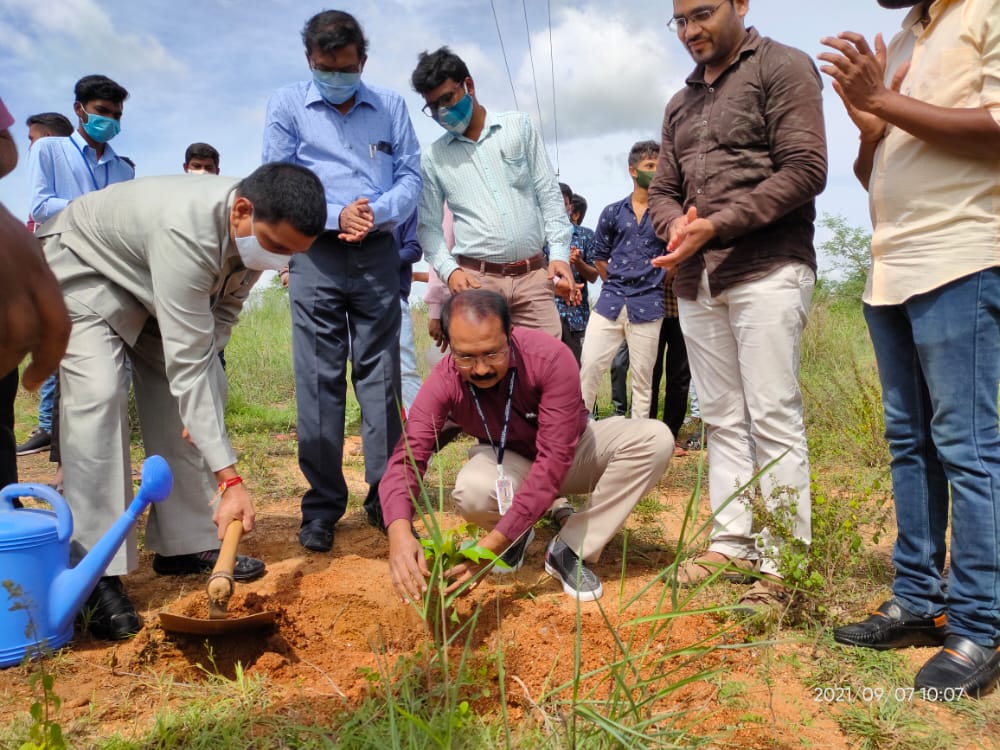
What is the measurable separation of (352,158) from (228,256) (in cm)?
104

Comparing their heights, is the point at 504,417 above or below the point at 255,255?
below

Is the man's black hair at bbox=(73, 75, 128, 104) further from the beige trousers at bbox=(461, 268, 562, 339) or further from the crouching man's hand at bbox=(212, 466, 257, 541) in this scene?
the crouching man's hand at bbox=(212, 466, 257, 541)

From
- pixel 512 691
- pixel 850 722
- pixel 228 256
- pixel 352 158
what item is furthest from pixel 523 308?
pixel 850 722

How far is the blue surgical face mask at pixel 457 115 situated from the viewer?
3.74 meters

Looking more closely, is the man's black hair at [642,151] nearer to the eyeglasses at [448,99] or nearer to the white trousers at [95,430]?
the eyeglasses at [448,99]

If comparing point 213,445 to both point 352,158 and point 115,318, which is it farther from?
point 352,158

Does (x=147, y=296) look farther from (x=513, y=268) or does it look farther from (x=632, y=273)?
(x=632, y=273)

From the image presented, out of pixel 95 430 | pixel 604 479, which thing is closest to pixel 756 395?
pixel 604 479

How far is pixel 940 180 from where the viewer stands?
208 centimetres

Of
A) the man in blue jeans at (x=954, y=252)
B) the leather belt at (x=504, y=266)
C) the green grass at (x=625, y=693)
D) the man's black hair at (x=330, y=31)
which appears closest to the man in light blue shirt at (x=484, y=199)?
the leather belt at (x=504, y=266)

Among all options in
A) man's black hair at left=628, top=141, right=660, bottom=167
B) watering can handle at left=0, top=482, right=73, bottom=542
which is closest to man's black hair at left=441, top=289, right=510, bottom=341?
watering can handle at left=0, top=482, right=73, bottom=542

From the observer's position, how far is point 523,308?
3.86m

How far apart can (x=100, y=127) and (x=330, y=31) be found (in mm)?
1982

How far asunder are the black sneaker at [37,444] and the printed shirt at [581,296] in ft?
13.3
